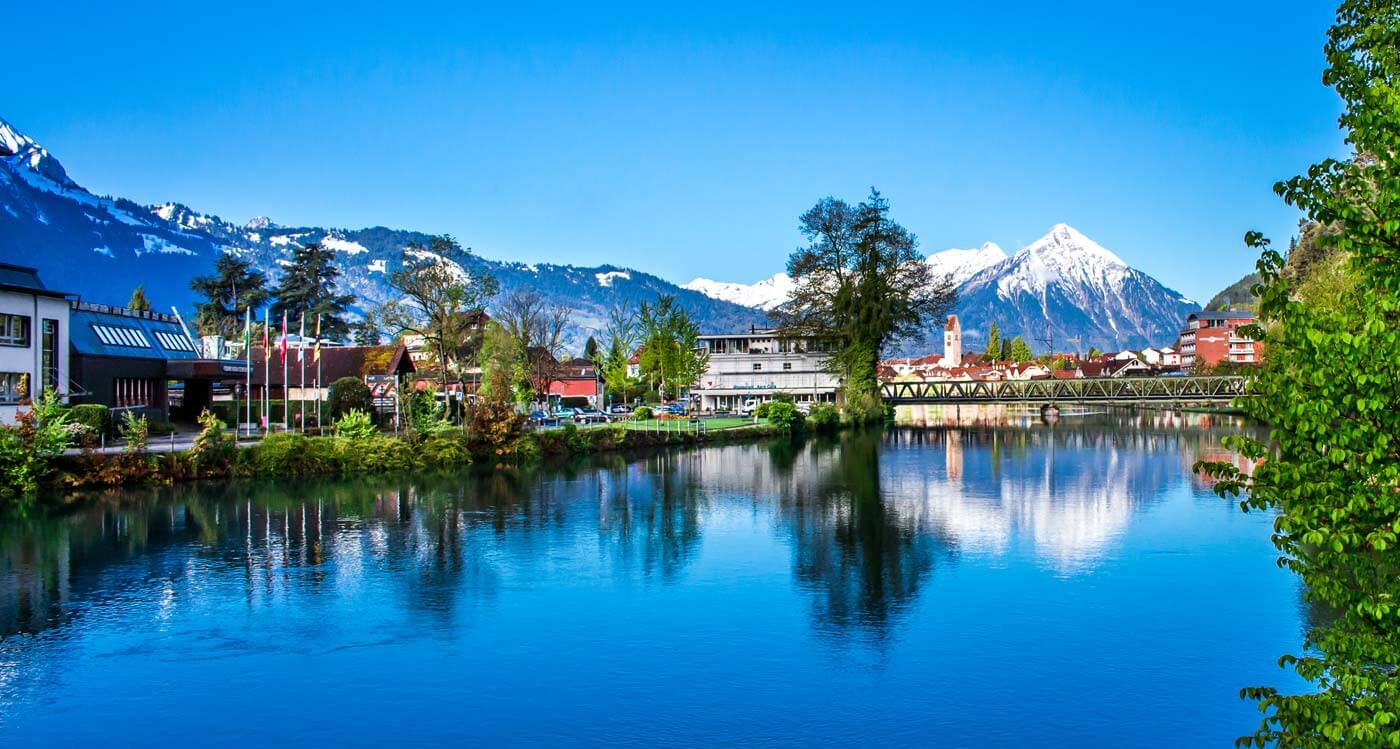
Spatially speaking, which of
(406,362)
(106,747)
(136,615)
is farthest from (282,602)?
(406,362)

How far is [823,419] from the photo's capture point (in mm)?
80125

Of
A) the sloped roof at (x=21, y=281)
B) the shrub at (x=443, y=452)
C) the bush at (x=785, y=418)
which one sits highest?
the sloped roof at (x=21, y=281)

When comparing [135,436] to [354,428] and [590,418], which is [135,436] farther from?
[590,418]

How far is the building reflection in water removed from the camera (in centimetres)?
2486

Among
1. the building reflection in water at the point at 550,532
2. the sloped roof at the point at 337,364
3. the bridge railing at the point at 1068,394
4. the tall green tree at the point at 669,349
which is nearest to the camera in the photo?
the building reflection in water at the point at 550,532

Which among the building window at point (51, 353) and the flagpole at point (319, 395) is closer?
the building window at point (51, 353)

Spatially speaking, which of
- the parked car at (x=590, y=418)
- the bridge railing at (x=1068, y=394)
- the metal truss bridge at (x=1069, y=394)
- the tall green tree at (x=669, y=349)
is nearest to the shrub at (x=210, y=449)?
the parked car at (x=590, y=418)

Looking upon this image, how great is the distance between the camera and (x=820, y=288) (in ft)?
276

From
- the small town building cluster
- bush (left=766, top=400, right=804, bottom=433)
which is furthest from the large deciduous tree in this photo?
bush (left=766, top=400, right=804, bottom=433)

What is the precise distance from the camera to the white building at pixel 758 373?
4038 inches

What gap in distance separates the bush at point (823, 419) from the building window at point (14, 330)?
48350 millimetres

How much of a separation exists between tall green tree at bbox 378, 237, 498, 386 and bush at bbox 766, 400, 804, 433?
70.7 feet

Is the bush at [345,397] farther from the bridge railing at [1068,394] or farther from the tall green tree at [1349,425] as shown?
the tall green tree at [1349,425]

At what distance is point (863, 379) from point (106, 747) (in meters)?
72.6
